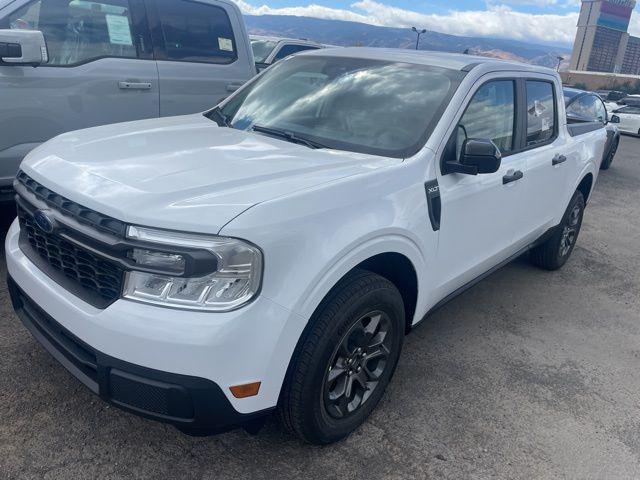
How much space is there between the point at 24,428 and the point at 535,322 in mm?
3460

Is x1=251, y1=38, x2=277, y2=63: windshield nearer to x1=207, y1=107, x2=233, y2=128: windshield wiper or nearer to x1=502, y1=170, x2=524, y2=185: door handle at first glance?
x1=207, y1=107, x2=233, y2=128: windshield wiper

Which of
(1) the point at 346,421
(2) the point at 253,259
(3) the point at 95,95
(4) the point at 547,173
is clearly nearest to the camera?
(2) the point at 253,259

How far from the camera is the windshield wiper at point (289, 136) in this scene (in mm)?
2977

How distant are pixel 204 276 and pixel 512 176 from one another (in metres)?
2.32

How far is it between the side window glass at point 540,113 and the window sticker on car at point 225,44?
3.07 metres

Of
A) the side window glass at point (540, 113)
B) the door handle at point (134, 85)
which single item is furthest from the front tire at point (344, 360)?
the door handle at point (134, 85)

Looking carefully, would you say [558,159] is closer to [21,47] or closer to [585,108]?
[21,47]

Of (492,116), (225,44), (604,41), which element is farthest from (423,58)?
(604,41)

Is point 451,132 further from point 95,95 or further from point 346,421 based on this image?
point 95,95

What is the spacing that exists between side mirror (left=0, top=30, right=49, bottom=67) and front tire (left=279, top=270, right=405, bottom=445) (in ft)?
9.79

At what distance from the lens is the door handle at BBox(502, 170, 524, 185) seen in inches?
135

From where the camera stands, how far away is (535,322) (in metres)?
4.22

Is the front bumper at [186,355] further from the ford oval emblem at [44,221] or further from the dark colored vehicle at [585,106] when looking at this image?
the dark colored vehicle at [585,106]

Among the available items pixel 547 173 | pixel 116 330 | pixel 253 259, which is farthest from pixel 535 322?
pixel 116 330
